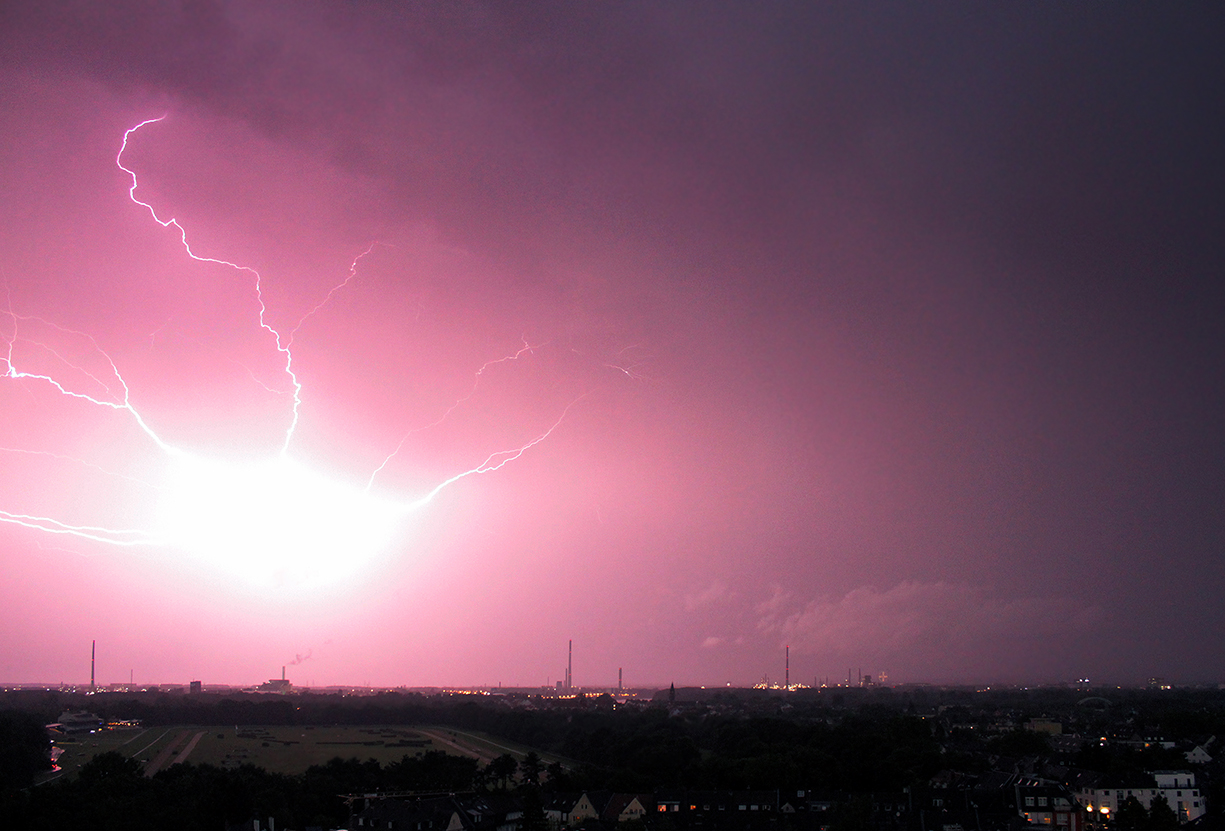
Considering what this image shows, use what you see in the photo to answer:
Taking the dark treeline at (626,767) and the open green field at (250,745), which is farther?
the open green field at (250,745)

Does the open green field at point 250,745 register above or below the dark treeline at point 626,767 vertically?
below

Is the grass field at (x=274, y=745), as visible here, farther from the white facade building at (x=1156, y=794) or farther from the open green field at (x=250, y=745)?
the white facade building at (x=1156, y=794)

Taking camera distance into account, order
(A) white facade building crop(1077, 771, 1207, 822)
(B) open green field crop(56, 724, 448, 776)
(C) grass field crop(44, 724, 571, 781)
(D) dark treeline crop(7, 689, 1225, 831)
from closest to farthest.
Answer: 1. (D) dark treeline crop(7, 689, 1225, 831)
2. (A) white facade building crop(1077, 771, 1207, 822)
3. (B) open green field crop(56, 724, 448, 776)
4. (C) grass field crop(44, 724, 571, 781)

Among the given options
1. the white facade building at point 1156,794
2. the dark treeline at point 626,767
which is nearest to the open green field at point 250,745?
the dark treeline at point 626,767

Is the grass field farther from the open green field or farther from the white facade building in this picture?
the white facade building

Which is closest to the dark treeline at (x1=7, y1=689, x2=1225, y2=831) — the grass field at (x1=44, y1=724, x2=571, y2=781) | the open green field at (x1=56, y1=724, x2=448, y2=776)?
the grass field at (x1=44, y1=724, x2=571, y2=781)

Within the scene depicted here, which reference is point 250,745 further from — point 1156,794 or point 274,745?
point 1156,794

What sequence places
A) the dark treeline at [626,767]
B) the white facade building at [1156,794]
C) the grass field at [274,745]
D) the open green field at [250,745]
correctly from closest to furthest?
the dark treeline at [626,767] → the white facade building at [1156,794] → the open green field at [250,745] → the grass field at [274,745]

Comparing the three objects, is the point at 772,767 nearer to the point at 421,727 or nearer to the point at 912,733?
the point at 912,733
